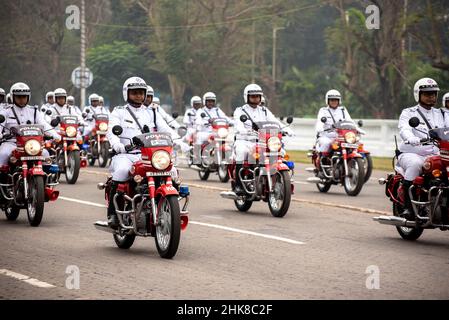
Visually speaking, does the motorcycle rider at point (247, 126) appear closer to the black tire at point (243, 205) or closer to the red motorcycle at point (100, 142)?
the black tire at point (243, 205)

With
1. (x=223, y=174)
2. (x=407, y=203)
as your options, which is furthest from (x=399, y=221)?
(x=223, y=174)

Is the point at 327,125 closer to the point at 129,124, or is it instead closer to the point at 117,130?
the point at 129,124

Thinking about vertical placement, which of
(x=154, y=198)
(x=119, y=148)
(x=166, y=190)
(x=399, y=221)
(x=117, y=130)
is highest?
(x=117, y=130)

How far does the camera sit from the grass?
2945 cm

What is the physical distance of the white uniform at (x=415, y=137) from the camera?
12945 mm

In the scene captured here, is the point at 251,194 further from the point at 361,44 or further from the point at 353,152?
the point at 361,44

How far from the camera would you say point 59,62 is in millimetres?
72438

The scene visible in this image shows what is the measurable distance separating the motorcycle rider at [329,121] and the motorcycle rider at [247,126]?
3390 millimetres

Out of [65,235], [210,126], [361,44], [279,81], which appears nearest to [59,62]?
[279,81]

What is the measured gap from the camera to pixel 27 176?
1450cm

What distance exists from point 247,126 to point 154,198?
20.2 feet

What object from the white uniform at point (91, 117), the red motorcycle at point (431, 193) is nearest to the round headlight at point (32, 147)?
the red motorcycle at point (431, 193)

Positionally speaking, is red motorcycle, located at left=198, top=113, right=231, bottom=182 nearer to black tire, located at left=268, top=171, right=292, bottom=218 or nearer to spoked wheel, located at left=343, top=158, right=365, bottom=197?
spoked wheel, located at left=343, top=158, right=365, bottom=197
